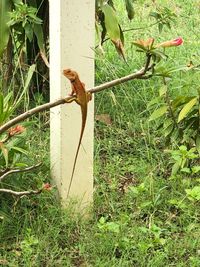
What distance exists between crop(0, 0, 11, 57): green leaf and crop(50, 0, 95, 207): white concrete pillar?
266mm

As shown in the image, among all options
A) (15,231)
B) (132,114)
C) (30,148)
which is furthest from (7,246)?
(132,114)

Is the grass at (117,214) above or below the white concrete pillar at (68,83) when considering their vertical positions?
below

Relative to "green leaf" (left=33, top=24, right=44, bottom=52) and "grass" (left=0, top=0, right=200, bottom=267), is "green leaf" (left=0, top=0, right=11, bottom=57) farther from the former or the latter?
"grass" (left=0, top=0, right=200, bottom=267)

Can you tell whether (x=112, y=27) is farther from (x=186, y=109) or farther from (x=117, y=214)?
(x=117, y=214)

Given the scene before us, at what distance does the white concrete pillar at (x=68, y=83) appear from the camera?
2.50 metres

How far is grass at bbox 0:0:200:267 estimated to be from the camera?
254 cm

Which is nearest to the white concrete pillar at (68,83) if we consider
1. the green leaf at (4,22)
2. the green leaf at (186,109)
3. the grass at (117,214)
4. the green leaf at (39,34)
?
the grass at (117,214)

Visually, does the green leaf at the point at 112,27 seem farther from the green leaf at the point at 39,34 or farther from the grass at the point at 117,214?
the grass at the point at 117,214

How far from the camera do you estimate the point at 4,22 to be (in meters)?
2.86

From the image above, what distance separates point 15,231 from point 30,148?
0.53m

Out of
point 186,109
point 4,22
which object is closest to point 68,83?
point 4,22

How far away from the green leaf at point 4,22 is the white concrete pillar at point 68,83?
0.27m

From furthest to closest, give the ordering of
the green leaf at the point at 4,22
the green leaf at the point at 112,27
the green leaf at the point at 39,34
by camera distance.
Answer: the green leaf at the point at 39,34, the green leaf at the point at 112,27, the green leaf at the point at 4,22

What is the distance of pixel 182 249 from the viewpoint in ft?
8.65
